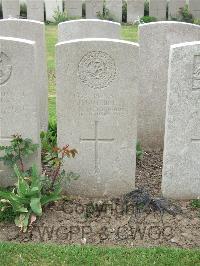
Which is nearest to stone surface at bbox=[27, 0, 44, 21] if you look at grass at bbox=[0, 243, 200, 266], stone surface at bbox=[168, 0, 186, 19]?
stone surface at bbox=[168, 0, 186, 19]

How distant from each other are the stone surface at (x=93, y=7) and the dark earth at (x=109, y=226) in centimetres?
1267

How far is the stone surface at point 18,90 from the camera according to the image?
5.12 metres

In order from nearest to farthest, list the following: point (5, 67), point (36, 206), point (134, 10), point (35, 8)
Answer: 1. point (36, 206)
2. point (5, 67)
3. point (35, 8)
4. point (134, 10)

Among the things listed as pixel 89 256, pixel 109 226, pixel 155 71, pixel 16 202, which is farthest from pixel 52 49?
pixel 89 256

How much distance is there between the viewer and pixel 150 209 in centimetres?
532

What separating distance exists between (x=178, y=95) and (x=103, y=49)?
0.89 m

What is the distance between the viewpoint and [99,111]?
536cm

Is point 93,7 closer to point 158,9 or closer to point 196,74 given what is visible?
point 158,9

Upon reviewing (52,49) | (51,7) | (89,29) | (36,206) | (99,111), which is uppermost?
(51,7)

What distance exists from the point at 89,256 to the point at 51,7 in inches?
555

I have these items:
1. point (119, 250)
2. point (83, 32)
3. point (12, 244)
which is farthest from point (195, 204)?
point (83, 32)

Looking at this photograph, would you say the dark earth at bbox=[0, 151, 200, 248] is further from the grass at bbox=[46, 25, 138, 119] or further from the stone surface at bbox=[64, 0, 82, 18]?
the stone surface at bbox=[64, 0, 82, 18]

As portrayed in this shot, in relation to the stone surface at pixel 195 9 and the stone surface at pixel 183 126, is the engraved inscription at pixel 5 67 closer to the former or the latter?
the stone surface at pixel 183 126

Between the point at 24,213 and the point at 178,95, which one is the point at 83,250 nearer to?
the point at 24,213
